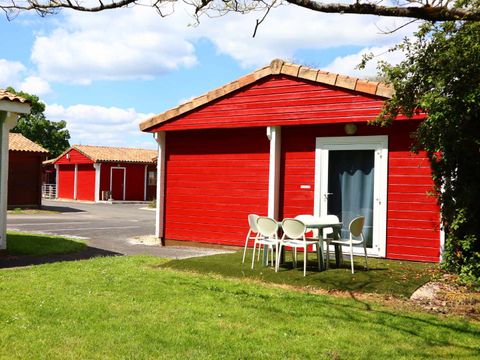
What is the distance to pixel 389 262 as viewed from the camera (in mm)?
8961

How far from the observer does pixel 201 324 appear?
5121mm

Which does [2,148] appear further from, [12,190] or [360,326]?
[12,190]

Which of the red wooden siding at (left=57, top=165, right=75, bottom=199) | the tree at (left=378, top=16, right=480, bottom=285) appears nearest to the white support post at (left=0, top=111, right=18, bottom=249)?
the tree at (left=378, top=16, right=480, bottom=285)

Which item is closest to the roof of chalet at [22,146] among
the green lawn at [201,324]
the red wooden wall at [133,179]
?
the red wooden wall at [133,179]

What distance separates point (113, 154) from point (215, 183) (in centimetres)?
2612

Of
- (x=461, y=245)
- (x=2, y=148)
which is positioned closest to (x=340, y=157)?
(x=461, y=245)

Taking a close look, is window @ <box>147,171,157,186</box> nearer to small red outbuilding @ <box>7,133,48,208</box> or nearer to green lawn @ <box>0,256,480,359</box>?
small red outbuilding @ <box>7,133,48,208</box>

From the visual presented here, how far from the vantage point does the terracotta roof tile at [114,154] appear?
113 feet

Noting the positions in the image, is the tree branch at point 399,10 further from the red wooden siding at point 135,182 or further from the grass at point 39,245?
the red wooden siding at point 135,182

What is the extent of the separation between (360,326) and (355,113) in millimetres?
4975

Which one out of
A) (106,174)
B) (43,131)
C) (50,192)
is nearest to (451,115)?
(106,174)

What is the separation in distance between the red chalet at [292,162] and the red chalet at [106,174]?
23.2m

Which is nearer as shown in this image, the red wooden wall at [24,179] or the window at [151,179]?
the red wooden wall at [24,179]

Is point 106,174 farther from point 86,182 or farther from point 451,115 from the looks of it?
point 451,115
